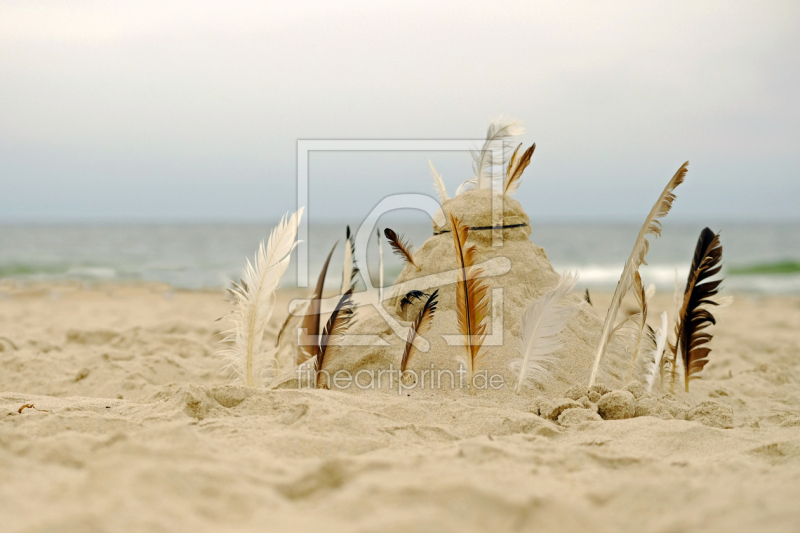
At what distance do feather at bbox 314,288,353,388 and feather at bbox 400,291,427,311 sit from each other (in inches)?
20.0

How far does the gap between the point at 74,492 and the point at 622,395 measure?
2832 mm

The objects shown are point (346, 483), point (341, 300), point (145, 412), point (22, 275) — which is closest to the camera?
point (346, 483)

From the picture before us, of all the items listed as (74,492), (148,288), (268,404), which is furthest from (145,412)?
(148,288)

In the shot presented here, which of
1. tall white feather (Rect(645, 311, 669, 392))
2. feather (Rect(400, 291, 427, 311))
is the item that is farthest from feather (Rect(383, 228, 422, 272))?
tall white feather (Rect(645, 311, 669, 392))

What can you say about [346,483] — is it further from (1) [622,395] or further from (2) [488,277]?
(2) [488,277]

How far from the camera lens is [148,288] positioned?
1515cm

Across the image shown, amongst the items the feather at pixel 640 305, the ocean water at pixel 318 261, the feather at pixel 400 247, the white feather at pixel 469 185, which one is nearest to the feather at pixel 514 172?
the white feather at pixel 469 185

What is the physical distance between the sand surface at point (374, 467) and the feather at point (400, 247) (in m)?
1.25

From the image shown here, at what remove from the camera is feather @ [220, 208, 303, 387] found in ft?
12.0

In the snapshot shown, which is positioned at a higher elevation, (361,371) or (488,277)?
(488,277)

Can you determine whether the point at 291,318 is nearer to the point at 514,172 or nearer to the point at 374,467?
the point at 514,172

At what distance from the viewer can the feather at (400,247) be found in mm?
4188

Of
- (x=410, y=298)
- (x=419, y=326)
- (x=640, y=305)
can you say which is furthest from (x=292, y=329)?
(x=640, y=305)

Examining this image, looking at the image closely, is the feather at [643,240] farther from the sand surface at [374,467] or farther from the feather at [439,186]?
the feather at [439,186]
